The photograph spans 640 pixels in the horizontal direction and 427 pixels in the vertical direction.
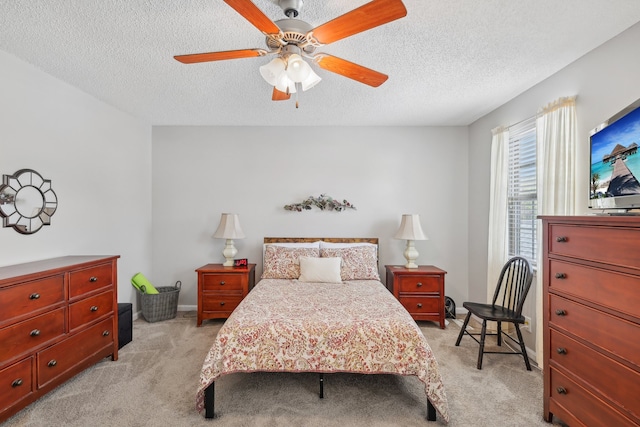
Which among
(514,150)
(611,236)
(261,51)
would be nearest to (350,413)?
(611,236)

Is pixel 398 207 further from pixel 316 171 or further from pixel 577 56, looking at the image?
pixel 577 56

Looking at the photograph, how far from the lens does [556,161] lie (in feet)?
8.29

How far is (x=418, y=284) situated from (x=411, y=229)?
69cm

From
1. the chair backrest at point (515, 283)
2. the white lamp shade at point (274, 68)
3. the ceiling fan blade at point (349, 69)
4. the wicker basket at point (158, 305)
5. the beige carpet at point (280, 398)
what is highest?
the ceiling fan blade at point (349, 69)

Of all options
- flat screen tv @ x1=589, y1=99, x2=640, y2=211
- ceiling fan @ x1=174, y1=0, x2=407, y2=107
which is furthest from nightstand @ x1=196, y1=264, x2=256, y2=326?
flat screen tv @ x1=589, y1=99, x2=640, y2=211

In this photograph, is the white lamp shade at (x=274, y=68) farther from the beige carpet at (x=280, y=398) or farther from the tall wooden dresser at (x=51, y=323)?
the beige carpet at (x=280, y=398)

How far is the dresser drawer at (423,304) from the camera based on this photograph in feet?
12.2

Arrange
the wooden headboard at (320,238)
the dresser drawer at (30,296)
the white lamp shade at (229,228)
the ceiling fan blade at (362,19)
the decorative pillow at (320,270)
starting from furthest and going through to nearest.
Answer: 1. the wooden headboard at (320,238)
2. the white lamp shade at (229,228)
3. the decorative pillow at (320,270)
4. the dresser drawer at (30,296)
5. the ceiling fan blade at (362,19)

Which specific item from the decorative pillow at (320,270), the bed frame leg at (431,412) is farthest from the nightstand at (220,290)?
the bed frame leg at (431,412)

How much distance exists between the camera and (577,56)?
2352mm

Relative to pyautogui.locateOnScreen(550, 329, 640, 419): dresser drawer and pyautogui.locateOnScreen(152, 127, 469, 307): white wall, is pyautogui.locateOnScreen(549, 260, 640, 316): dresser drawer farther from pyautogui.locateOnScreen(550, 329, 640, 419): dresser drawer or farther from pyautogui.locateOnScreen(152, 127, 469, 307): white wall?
pyautogui.locateOnScreen(152, 127, 469, 307): white wall

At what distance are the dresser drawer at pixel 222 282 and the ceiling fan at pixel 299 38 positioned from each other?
257 centimetres

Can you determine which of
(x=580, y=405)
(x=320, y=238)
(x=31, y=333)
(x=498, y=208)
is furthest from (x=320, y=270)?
(x=31, y=333)

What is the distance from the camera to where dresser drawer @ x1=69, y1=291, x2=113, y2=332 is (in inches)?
95.4
